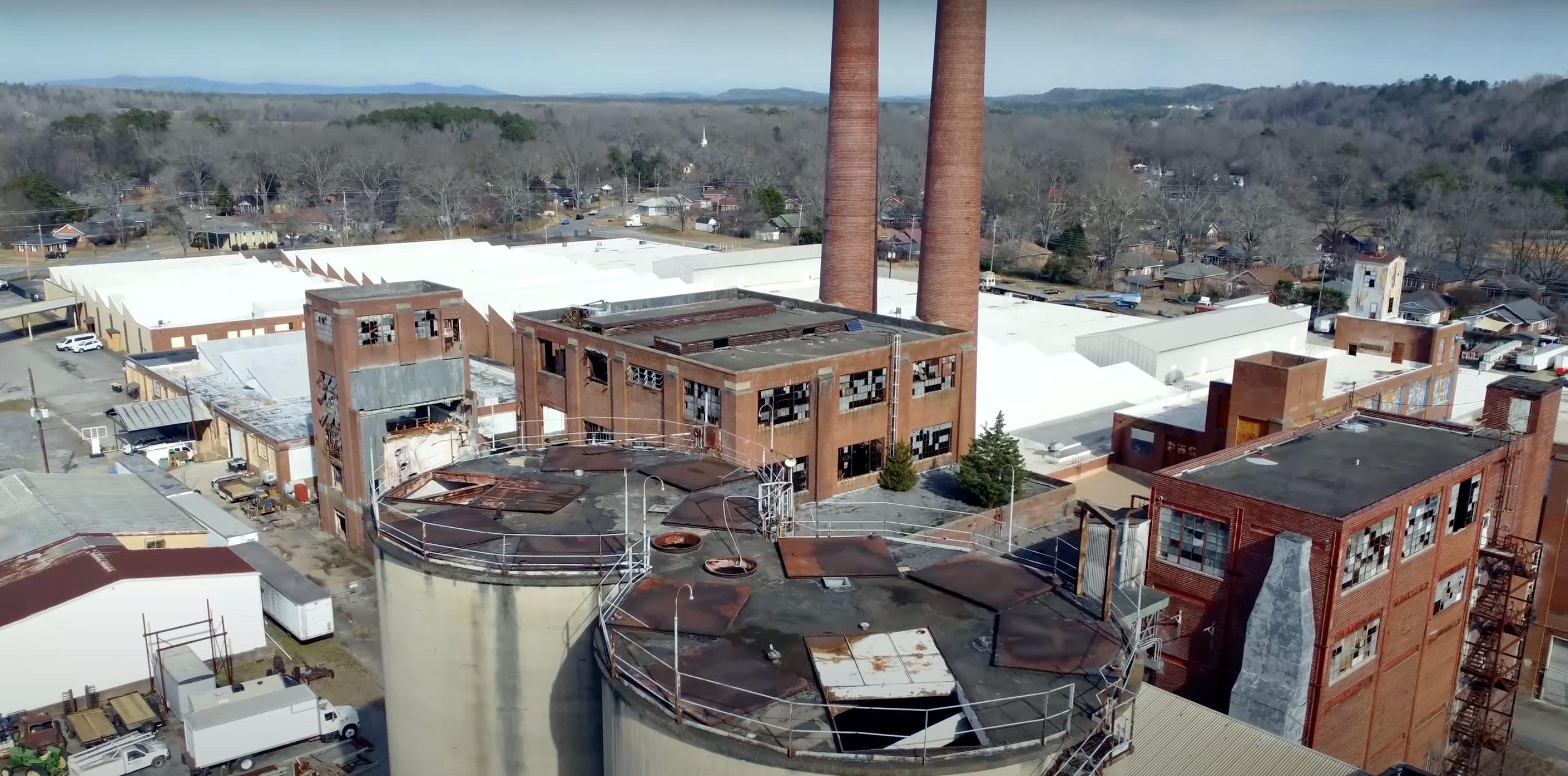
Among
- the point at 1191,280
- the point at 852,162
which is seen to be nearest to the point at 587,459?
the point at 852,162

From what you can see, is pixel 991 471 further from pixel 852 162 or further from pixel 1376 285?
pixel 1376 285

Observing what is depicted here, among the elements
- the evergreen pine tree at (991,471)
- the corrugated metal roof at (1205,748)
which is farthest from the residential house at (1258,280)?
Result: the corrugated metal roof at (1205,748)

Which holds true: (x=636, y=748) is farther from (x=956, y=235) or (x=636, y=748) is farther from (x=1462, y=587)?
(x=956, y=235)

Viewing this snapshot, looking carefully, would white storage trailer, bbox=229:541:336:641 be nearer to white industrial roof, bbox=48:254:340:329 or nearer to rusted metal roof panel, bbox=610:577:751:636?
rusted metal roof panel, bbox=610:577:751:636

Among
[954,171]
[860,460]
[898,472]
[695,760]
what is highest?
[954,171]

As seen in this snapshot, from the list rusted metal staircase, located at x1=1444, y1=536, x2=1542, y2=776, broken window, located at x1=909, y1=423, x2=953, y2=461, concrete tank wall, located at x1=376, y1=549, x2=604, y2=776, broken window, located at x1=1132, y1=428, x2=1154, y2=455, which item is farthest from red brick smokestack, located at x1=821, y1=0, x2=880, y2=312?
concrete tank wall, located at x1=376, y1=549, x2=604, y2=776

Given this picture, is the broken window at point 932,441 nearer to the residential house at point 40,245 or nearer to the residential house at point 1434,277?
the residential house at point 1434,277
